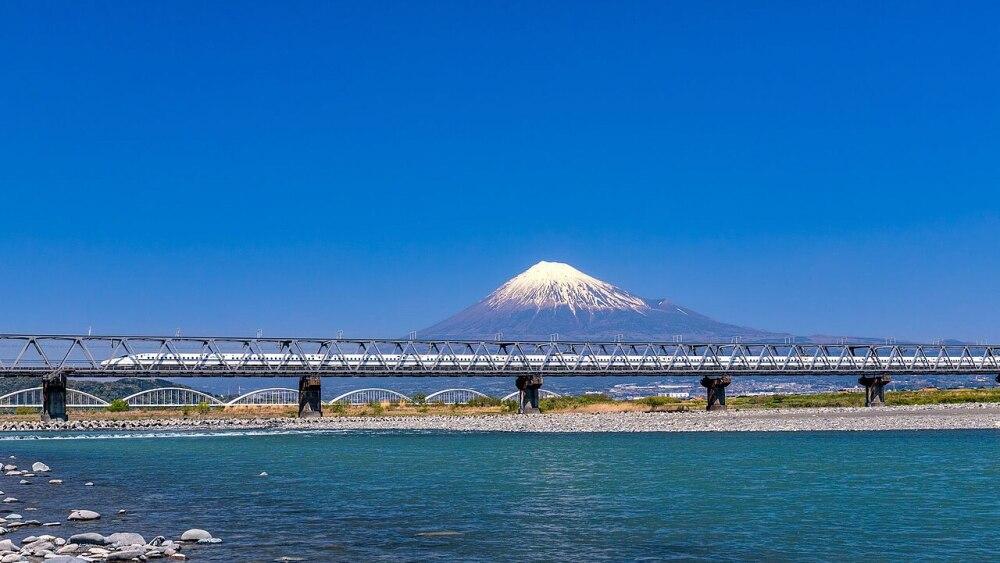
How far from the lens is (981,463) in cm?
4128

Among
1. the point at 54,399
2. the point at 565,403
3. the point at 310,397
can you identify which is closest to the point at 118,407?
the point at 54,399

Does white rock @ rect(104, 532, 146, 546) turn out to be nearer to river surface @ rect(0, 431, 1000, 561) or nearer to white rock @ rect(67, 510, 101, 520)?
river surface @ rect(0, 431, 1000, 561)

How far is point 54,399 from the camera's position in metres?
82.9

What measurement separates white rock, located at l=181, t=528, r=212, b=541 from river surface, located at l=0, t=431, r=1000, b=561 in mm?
570

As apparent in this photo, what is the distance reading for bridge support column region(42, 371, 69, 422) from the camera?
81.5m

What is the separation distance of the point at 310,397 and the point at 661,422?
31.3 metres

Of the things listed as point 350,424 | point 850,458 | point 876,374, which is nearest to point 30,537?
point 850,458

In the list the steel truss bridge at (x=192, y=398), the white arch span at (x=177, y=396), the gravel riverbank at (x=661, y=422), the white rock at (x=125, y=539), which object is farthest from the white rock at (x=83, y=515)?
the white arch span at (x=177, y=396)

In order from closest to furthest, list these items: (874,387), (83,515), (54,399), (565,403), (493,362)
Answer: (83,515), (54,399), (874,387), (493,362), (565,403)

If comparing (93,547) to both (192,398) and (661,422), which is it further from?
(192,398)

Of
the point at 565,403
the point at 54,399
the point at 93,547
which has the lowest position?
the point at 565,403

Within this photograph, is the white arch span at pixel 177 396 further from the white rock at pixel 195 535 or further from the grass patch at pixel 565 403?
the white rock at pixel 195 535

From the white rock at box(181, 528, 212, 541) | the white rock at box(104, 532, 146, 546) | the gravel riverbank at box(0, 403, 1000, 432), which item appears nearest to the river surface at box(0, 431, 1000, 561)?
the white rock at box(181, 528, 212, 541)

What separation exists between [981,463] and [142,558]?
3448 cm
